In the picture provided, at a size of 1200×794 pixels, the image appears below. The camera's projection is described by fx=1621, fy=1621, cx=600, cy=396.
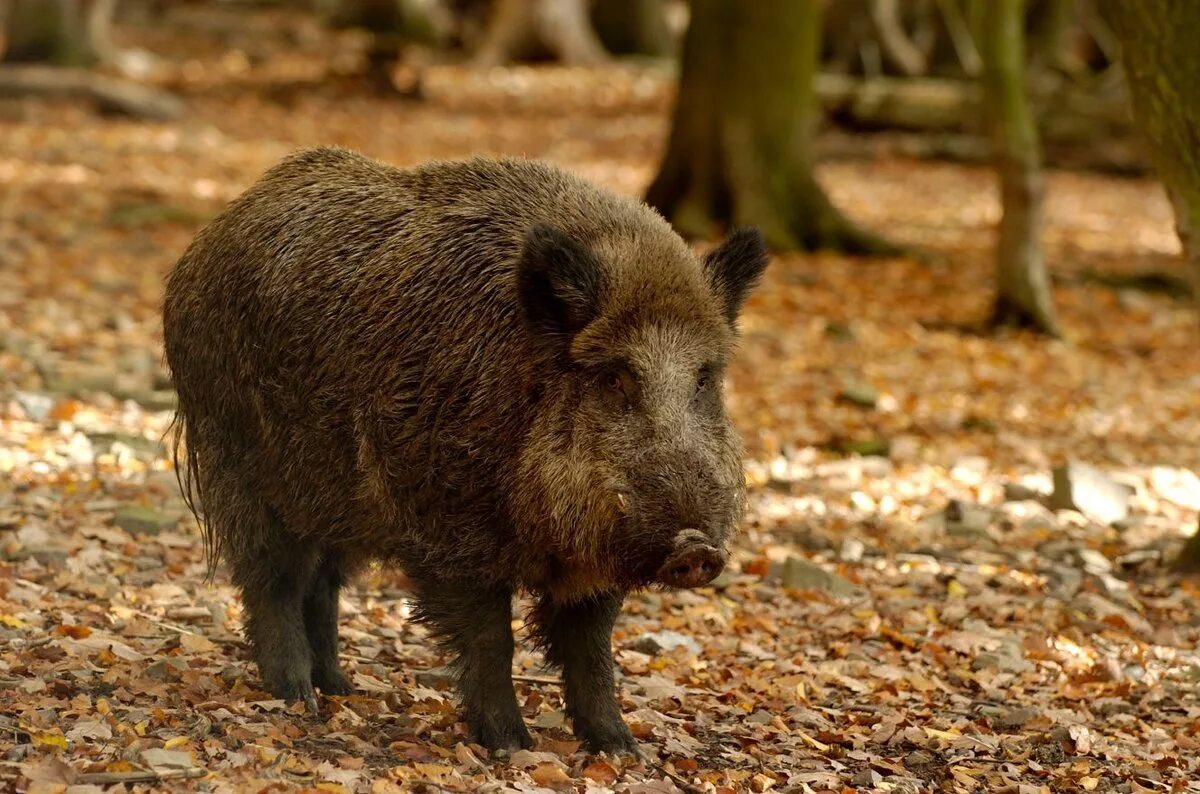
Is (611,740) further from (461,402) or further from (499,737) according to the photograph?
(461,402)

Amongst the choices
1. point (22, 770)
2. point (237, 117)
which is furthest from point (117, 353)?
point (237, 117)

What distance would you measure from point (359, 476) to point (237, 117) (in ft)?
60.9

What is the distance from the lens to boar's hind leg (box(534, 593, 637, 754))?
589 cm

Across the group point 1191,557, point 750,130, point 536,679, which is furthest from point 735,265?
point 750,130

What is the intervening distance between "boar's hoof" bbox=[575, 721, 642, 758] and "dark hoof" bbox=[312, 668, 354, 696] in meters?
1.06

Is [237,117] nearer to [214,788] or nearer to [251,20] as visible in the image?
[251,20]

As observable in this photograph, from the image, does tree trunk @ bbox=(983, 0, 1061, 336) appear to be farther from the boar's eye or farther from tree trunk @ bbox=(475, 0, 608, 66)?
tree trunk @ bbox=(475, 0, 608, 66)

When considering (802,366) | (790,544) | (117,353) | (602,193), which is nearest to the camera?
(602,193)

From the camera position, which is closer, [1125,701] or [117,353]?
[1125,701]

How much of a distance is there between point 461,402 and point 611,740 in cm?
135

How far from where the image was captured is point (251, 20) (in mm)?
34312

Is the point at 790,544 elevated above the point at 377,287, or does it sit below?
below

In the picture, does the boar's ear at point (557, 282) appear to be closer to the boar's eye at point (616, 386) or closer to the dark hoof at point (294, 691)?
the boar's eye at point (616, 386)

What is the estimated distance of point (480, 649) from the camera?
226 inches
